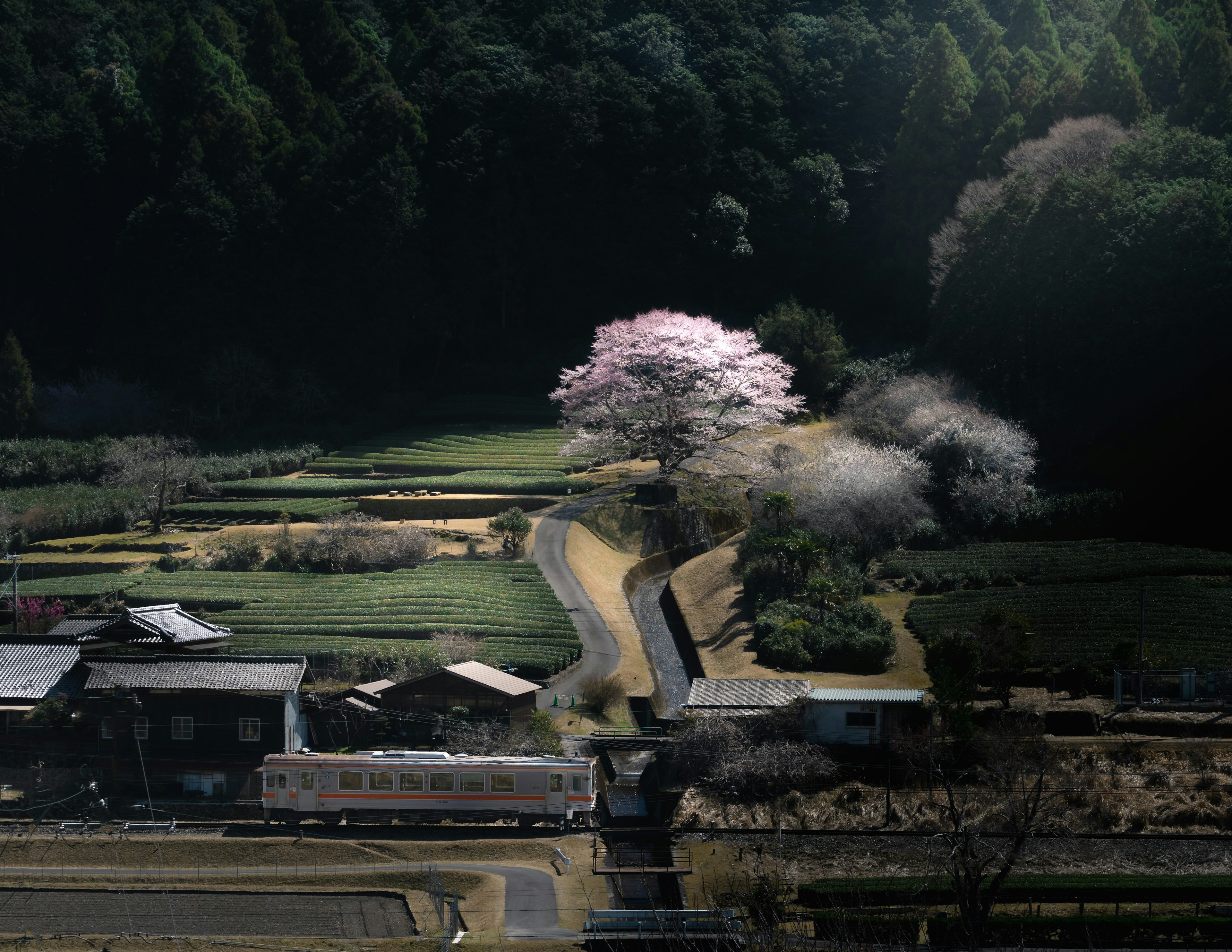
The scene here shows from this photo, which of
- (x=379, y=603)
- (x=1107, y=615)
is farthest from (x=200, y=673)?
(x=1107, y=615)

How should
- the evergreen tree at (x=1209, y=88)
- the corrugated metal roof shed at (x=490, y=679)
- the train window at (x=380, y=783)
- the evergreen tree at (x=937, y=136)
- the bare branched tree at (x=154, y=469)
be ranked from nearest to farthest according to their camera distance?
1. the train window at (x=380, y=783)
2. the corrugated metal roof shed at (x=490, y=679)
3. the bare branched tree at (x=154, y=469)
4. the evergreen tree at (x=1209, y=88)
5. the evergreen tree at (x=937, y=136)

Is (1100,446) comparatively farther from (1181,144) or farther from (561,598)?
(561,598)

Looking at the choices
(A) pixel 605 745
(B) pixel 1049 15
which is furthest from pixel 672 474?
(B) pixel 1049 15

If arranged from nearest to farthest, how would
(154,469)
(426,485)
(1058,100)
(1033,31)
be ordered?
(426,485), (154,469), (1058,100), (1033,31)

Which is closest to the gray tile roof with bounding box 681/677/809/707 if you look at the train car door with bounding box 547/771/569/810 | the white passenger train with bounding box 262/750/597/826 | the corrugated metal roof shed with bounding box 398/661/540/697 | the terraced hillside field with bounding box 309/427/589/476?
the corrugated metal roof shed with bounding box 398/661/540/697

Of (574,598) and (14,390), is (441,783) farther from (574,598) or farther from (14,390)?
(14,390)

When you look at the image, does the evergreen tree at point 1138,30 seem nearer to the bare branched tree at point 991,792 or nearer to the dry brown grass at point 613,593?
the dry brown grass at point 613,593

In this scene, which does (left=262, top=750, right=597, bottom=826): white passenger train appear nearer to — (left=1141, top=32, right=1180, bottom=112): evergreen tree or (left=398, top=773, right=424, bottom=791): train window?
(left=398, top=773, right=424, bottom=791): train window

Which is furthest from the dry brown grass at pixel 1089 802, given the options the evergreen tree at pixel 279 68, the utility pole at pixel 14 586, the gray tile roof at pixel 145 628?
the evergreen tree at pixel 279 68
